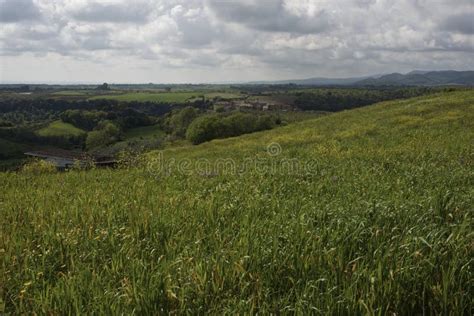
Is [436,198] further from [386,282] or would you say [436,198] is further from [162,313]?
[162,313]

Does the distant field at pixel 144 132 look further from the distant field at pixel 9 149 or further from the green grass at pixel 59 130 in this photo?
the distant field at pixel 9 149

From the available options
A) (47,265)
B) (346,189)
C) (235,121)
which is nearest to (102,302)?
(47,265)

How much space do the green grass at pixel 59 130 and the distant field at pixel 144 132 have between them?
1572 cm

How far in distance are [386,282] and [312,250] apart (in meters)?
1.02

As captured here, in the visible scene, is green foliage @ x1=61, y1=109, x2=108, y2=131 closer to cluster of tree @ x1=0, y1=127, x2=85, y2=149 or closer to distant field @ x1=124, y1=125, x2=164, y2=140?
distant field @ x1=124, y1=125, x2=164, y2=140

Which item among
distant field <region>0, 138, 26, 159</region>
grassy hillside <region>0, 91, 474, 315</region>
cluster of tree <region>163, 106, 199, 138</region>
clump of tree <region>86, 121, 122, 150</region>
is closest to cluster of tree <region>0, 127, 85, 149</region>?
distant field <region>0, 138, 26, 159</region>

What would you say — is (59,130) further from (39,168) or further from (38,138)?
(39,168)

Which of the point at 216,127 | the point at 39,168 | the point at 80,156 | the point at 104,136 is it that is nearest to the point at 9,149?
the point at 104,136

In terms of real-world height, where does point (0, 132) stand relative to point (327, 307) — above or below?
below

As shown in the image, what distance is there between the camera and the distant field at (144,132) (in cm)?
12700

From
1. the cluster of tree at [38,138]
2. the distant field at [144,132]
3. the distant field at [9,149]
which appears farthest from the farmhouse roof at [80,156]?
the distant field at [144,132]

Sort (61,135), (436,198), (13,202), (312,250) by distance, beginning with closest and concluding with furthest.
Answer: (312,250) → (436,198) → (13,202) → (61,135)

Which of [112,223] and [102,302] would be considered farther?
[112,223]

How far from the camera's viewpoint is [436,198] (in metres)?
6.91
